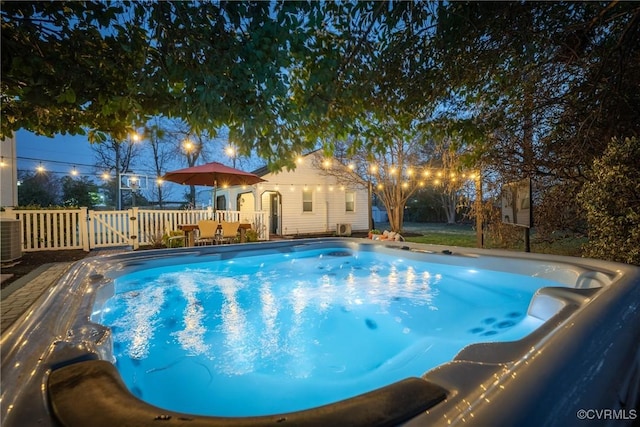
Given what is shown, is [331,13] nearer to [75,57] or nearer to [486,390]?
[75,57]

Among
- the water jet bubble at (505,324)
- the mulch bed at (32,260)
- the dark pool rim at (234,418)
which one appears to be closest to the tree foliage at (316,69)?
the dark pool rim at (234,418)

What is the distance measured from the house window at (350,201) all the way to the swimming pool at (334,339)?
8438 mm

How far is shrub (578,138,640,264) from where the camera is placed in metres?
3.32

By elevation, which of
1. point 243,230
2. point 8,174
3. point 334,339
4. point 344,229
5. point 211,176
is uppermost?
point 8,174

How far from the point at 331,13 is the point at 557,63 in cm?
351

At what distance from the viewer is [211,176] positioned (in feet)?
26.2

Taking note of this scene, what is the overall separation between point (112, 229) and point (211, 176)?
305cm

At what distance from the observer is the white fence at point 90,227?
22.9ft

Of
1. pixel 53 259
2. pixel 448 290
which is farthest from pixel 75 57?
pixel 53 259

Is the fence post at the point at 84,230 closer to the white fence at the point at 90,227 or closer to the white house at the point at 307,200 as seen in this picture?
the white fence at the point at 90,227

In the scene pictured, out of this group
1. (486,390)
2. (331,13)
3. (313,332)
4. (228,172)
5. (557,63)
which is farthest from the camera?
(228,172)

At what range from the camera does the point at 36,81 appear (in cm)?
191

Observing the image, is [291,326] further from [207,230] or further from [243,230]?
[243,230]

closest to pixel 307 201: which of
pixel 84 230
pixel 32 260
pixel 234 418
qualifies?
pixel 84 230
